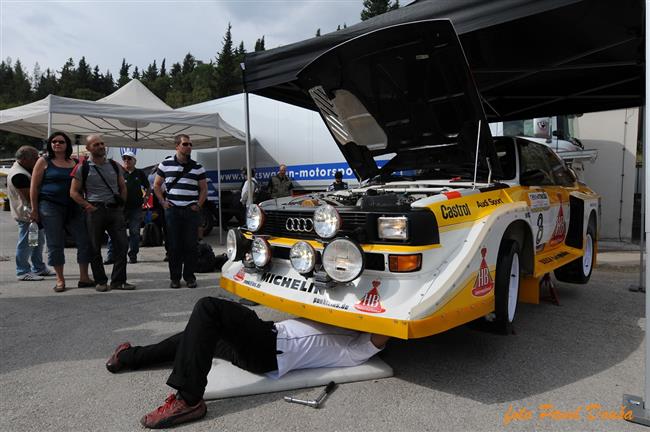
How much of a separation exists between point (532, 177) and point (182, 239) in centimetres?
370

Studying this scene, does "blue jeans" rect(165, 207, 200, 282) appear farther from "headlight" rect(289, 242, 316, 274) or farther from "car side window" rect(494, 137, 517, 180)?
"car side window" rect(494, 137, 517, 180)

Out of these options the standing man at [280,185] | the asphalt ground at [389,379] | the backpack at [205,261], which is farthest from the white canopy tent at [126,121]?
the asphalt ground at [389,379]

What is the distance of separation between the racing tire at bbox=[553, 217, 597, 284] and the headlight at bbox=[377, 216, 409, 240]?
3.48 meters

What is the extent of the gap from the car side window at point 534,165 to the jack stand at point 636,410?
6.12 feet

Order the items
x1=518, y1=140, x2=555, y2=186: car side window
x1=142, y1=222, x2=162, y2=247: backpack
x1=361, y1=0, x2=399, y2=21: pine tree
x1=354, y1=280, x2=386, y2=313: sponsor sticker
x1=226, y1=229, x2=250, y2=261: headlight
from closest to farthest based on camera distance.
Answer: x1=354, y1=280, x2=386, y2=313: sponsor sticker → x1=226, y1=229, x2=250, y2=261: headlight → x1=518, y1=140, x2=555, y2=186: car side window → x1=142, y1=222, x2=162, y2=247: backpack → x1=361, y1=0, x2=399, y2=21: pine tree

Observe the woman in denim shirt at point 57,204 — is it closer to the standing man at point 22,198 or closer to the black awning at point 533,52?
the standing man at point 22,198

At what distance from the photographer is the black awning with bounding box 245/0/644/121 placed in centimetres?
347

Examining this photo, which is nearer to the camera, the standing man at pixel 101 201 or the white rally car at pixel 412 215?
the white rally car at pixel 412 215

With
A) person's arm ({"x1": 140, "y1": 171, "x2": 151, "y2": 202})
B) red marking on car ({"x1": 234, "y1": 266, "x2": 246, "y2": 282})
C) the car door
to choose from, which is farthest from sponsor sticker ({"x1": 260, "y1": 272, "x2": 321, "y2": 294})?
person's arm ({"x1": 140, "y1": 171, "x2": 151, "y2": 202})

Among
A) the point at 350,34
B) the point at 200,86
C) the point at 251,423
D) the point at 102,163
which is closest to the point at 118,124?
the point at 102,163

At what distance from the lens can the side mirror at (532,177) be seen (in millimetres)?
3783

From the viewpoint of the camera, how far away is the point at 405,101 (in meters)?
3.89

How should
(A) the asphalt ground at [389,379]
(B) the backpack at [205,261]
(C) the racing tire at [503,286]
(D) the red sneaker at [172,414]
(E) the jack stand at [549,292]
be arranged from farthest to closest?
1. (B) the backpack at [205,261]
2. (E) the jack stand at [549,292]
3. (C) the racing tire at [503,286]
4. (A) the asphalt ground at [389,379]
5. (D) the red sneaker at [172,414]

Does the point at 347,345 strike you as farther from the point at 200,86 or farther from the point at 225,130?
the point at 200,86
